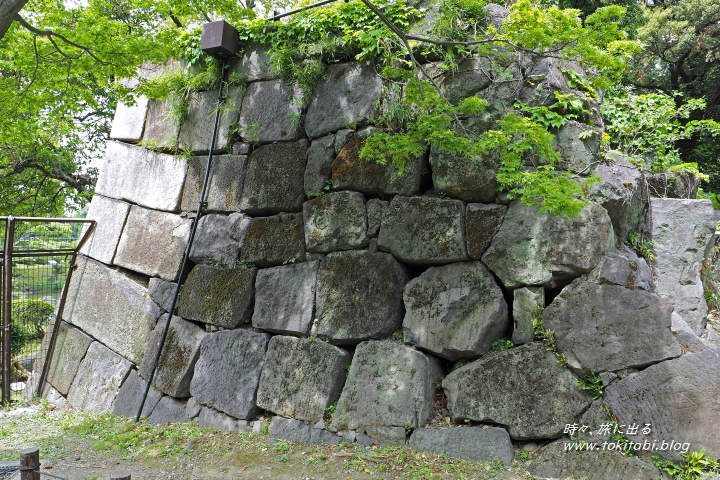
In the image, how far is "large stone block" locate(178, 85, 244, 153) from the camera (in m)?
5.24

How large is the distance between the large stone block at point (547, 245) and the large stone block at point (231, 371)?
230 centimetres

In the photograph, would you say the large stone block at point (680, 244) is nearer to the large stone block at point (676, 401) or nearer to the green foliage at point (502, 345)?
the large stone block at point (676, 401)

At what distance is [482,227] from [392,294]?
91 centimetres

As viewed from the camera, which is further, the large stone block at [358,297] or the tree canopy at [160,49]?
the large stone block at [358,297]

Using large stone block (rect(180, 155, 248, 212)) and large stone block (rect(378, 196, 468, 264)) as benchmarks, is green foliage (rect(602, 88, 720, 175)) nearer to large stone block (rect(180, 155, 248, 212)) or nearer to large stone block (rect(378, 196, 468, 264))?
large stone block (rect(378, 196, 468, 264))

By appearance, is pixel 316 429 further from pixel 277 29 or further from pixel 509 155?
pixel 277 29

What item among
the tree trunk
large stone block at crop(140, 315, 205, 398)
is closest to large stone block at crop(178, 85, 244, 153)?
large stone block at crop(140, 315, 205, 398)

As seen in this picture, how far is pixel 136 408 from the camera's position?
197 inches

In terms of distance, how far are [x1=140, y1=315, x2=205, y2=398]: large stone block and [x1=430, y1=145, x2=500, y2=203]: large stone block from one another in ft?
9.50

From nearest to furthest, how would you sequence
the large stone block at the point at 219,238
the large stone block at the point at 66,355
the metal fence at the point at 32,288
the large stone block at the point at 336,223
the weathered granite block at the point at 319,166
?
the large stone block at the point at 336,223
the weathered granite block at the point at 319,166
the large stone block at the point at 219,238
the metal fence at the point at 32,288
the large stone block at the point at 66,355

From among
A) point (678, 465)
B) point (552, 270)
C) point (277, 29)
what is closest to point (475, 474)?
point (678, 465)

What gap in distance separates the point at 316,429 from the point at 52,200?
971cm

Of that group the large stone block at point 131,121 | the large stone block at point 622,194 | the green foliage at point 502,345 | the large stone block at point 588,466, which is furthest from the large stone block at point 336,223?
the large stone block at point 131,121

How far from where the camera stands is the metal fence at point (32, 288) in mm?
5625
